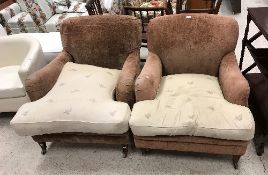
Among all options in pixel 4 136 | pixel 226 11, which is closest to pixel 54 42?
pixel 4 136

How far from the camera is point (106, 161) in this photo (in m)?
→ 2.01

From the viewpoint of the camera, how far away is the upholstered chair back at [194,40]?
196 cm

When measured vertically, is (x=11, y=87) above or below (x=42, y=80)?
below

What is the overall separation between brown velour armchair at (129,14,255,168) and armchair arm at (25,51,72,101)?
750 mm

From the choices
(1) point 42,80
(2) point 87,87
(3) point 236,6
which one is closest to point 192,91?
(2) point 87,87

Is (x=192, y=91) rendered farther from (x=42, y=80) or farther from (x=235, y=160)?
(x=42, y=80)

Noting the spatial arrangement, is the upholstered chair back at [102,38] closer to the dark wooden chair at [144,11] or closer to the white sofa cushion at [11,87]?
the dark wooden chair at [144,11]

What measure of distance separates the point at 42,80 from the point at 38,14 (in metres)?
1.99

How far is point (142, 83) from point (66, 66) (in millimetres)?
750

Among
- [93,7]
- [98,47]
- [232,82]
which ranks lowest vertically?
[232,82]

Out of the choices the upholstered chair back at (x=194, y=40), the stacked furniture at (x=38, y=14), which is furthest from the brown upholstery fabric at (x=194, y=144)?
the stacked furniture at (x=38, y=14)

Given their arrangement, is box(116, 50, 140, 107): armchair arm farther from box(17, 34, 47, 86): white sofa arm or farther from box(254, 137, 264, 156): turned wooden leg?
box(254, 137, 264, 156): turned wooden leg

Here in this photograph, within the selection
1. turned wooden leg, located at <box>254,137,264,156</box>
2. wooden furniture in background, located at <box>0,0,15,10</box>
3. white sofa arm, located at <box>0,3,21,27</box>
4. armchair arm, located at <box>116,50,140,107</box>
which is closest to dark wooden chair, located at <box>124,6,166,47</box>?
armchair arm, located at <box>116,50,140,107</box>

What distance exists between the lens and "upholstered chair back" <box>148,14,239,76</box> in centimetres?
196
